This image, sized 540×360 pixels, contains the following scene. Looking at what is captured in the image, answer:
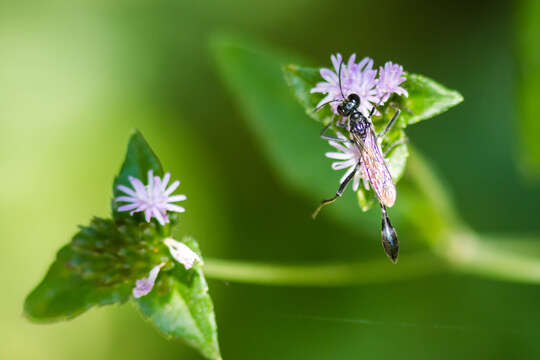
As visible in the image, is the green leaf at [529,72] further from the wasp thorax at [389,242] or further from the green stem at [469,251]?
the wasp thorax at [389,242]

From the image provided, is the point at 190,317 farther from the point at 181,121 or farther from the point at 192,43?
the point at 192,43

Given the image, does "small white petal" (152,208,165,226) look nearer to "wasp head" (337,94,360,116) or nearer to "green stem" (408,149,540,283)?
"wasp head" (337,94,360,116)

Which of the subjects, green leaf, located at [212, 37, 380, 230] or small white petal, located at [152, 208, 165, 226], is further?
green leaf, located at [212, 37, 380, 230]

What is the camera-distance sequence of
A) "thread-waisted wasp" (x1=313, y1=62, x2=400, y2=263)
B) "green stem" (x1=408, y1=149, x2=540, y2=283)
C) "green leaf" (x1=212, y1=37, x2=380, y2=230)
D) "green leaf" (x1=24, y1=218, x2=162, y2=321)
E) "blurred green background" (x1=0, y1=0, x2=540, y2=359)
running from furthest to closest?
"blurred green background" (x1=0, y1=0, x2=540, y2=359)
"green leaf" (x1=212, y1=37, x2=380, y2=230)
"green stem" (x1=408, y1=149, x2=540, y2=283)
"green leaf" (x1=24, y1=218, x2=162, y2=321)
"thread-waisted wasp" (x1=313, y1=62, x2=400, y2=263)

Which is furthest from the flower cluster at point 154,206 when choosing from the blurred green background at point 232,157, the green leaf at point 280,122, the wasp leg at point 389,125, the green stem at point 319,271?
the blurred green background at point 232,157

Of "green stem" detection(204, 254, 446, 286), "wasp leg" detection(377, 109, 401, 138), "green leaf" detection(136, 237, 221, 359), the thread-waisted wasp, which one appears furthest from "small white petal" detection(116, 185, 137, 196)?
"wasp leg" detection(377, 109, 401, 138)

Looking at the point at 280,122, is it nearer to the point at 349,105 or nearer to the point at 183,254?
the point at 349,105

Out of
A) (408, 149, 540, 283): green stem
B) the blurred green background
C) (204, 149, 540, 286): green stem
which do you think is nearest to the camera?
(204, 149, 540, 286): green stem
